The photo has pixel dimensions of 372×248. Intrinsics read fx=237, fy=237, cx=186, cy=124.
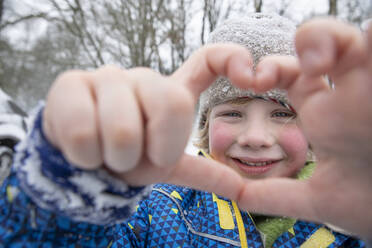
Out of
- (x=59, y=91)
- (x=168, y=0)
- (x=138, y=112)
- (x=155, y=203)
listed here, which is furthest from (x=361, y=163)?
(x=168, y=0)

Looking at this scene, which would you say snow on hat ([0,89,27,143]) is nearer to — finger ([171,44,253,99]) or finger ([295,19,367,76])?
finger ([171,44,253,99])

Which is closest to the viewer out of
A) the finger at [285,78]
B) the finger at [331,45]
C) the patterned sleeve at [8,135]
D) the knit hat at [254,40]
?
the finger at [331,45]

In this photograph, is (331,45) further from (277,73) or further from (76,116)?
(76,116)

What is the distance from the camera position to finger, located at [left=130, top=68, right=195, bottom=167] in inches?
12.9

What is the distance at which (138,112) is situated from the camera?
1.08 ft

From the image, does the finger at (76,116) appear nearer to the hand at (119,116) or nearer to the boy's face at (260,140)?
the hand at (119,116)

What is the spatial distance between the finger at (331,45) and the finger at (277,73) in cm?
12

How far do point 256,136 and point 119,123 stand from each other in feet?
2.24

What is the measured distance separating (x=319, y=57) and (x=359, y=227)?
1.06 feet

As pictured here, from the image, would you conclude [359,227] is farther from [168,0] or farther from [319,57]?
[168,0]

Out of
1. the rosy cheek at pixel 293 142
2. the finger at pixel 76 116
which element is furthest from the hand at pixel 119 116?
the rosy cheek at pixel 293 142

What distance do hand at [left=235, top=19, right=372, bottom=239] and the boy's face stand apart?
0.44 meters

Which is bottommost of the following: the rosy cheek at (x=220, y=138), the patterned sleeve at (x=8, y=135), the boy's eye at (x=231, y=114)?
the rosy cheek at (x=220, y=138)

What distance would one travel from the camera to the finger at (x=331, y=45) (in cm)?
31
